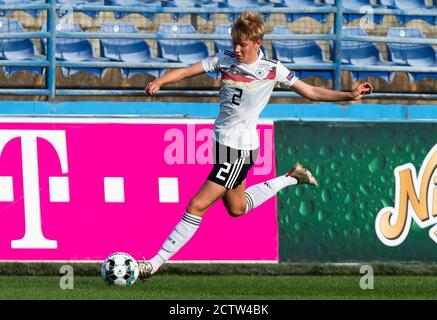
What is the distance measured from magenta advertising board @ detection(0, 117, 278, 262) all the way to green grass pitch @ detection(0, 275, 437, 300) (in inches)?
13.1

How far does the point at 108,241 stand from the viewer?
9.95m

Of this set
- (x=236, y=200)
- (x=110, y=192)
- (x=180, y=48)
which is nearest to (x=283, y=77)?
(x=236, y=200)

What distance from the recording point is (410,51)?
12727 mm

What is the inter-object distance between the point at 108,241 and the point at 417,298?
301cm

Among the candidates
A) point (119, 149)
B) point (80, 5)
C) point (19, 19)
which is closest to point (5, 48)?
point (19, 19)

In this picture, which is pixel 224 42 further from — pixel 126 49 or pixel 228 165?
pixel 228 165

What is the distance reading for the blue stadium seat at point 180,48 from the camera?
1230 centimetres

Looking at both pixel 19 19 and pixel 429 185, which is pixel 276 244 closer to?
pixel 429 185

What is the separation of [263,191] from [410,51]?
444 cm

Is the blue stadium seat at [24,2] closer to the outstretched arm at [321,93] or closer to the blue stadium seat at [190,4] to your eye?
the blue stadium seat at [190,4]

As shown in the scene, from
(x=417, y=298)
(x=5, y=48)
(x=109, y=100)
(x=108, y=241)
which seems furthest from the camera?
(x=5, y=48)

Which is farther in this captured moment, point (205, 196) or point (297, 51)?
point (297, 51)

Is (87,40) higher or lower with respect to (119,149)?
higher

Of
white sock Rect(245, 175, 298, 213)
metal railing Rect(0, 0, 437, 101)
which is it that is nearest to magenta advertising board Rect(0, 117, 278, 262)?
white sock Rect(245, 175, 298, 213)
